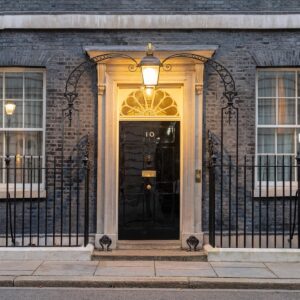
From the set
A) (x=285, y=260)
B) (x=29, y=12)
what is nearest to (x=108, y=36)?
(x=29, y=12)

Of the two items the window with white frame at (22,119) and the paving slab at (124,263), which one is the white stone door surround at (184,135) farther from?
the window with white frame at (22,119)

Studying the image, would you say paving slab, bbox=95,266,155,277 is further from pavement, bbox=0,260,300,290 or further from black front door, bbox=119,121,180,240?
black front door, bbox=119,121,180,240

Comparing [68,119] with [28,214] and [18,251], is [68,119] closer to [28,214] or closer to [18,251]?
[28,214]

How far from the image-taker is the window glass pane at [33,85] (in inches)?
412

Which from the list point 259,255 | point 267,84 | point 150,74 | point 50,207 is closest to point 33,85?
point 50,207

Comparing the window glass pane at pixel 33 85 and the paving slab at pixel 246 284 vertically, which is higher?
the window glass pane at pixel 33 85

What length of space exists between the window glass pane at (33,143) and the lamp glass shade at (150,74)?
252 centimetres

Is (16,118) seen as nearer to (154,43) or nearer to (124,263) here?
(154,43)

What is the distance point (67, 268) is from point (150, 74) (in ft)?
11.2

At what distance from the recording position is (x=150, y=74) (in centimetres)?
920

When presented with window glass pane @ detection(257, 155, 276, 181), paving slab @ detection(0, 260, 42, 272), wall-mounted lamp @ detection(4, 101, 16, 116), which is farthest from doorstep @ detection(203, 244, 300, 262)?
wall-mounted lamp @ detection(4, 101, 16, 116)

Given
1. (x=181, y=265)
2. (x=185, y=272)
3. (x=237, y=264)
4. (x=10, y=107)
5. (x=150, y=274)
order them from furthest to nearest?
(x=10, y=107) → (x=181, y=265) → (x=237, y=264) → (x=185, y=272) → (x=150, y=274)

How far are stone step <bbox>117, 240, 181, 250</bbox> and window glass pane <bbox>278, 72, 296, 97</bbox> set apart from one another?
350 cm

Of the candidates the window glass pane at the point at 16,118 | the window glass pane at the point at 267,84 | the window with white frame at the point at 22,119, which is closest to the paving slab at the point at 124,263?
the window with white frame at the point at 22,119
